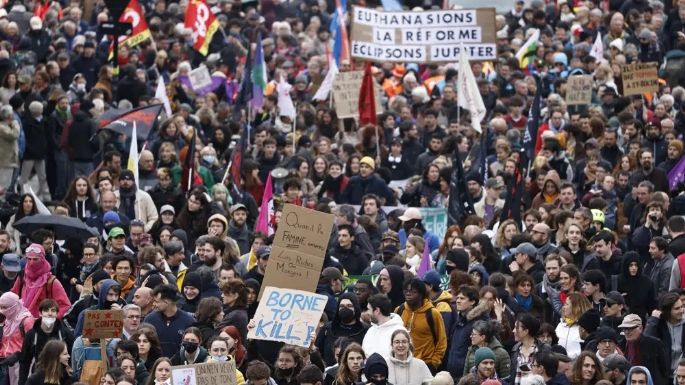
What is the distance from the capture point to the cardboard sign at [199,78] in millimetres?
32438

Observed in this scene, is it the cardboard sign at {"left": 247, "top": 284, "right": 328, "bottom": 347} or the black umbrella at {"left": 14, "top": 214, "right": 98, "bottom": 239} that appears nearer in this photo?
the cardboard sign at {"left": 247, "top": 284, "right": 328, "bottom": 347}

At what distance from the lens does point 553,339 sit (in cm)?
1842

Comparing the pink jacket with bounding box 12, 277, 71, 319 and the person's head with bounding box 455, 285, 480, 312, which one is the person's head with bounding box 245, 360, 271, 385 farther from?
the pink jacket with bounding box 12, 277, 71, 319

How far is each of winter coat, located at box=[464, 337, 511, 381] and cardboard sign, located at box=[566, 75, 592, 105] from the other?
12.0m

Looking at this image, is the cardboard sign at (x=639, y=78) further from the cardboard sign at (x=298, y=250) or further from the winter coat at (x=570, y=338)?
the winter coat at (x=570, y=338)

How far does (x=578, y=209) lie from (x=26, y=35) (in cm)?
1338

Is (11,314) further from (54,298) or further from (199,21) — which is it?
(199,21)

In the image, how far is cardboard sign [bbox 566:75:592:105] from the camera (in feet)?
97.3

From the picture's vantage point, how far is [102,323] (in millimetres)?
17781

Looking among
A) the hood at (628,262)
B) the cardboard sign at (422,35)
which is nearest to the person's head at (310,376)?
the hood at (628,262)

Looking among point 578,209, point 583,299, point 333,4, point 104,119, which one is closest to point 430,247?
point 578,209

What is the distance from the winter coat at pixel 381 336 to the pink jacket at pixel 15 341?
2.88 metres

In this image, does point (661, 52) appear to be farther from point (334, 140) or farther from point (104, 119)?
point (104, 119)

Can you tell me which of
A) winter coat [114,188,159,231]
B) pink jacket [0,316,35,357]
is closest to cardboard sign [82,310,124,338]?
pink jacket [0,316,35,357]
